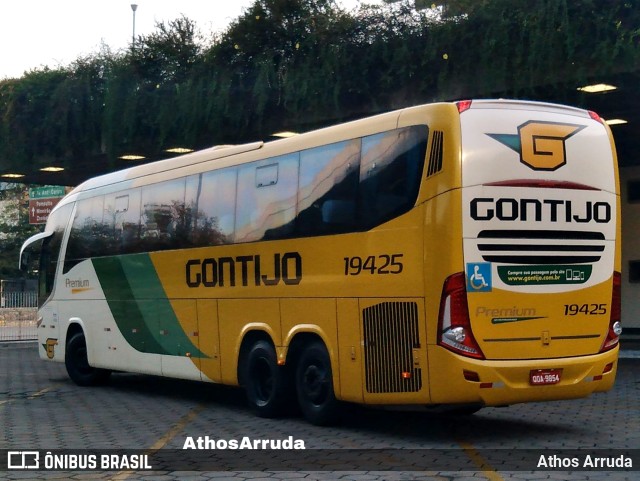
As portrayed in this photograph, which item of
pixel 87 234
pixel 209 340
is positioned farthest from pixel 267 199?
pixel 87 234

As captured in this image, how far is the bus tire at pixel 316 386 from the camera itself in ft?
40.3

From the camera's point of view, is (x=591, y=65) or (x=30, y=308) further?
(x=30, y=308)

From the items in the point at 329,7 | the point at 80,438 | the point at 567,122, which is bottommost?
the point at 80,438

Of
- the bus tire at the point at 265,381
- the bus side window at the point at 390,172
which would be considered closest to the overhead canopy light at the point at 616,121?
the bus tire at the point at 265,381

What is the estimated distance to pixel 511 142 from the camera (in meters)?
11.0

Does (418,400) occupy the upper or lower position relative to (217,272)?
lower

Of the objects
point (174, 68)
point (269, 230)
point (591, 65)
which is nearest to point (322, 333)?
point (269, 230)

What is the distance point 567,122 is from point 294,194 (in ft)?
11.3

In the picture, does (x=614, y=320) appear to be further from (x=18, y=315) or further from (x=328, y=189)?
(x=18, y=315)

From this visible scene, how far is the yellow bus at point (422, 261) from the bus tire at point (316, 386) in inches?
1.0

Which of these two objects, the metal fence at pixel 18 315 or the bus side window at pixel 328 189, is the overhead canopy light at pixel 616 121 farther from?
the metal fence at pixel 18 315

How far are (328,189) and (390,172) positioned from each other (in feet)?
3.79

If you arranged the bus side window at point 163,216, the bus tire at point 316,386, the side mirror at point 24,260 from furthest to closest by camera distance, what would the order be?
the side mirror at point 24,260
the bus side window at point 163,216
the bus tire at point 316,386

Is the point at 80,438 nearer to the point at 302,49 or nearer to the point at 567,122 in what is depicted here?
the point at 567,122
